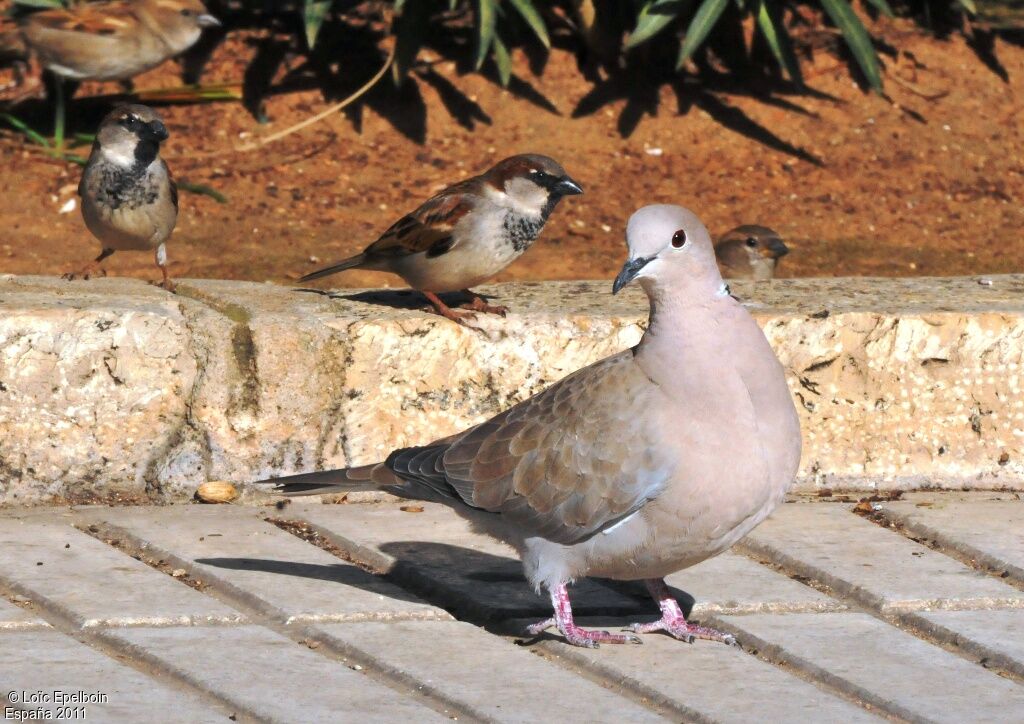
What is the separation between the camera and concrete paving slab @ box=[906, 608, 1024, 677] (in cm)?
387

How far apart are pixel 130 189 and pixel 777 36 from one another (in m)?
3.09

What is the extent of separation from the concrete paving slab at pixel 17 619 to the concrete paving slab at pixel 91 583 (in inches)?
2.4

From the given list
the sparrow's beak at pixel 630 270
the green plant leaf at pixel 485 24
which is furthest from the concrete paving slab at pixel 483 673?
the green plant leaf at pixel 485 24

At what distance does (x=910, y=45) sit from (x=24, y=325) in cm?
519

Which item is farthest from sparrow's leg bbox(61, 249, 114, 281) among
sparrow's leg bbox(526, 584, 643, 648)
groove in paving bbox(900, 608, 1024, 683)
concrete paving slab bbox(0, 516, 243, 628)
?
groove in paving bbox(900, 608, 1024, 683)

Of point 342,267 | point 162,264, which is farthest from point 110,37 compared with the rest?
point 342,267

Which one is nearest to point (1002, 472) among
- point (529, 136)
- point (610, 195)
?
point (610, 195)

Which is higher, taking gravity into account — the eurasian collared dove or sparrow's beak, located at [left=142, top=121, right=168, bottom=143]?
the eurasian collared dove

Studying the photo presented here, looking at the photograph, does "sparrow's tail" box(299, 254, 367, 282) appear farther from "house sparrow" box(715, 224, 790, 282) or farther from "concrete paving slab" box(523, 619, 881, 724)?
"concrete paving slab" box(523, 619, 881, 724)

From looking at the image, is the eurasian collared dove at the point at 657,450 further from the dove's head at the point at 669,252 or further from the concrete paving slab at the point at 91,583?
the concrete paving slab at the point at 91,583

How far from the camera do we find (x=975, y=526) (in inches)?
189

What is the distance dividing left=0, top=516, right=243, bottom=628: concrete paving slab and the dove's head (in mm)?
1238

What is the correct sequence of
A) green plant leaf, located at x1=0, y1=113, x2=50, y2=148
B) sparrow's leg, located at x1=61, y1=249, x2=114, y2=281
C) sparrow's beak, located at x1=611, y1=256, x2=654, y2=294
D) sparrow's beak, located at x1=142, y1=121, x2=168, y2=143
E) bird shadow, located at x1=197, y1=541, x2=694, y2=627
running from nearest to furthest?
1. sparrow's beak, located at x1=611, y1=256, x2=654, y2=294
2. bird shadow, located at x1=197, y1=541, x2=694, y2=627
3. sparrow's leg, located at x1=61, y1=249, x2=114, y2=281
4. sparrow's beak, located at x1=142, y1=121, x2=168, y2=143
5. green plant leaf, located at x1=0, y1=113, x2=50, y2=148

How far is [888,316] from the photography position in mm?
5172
